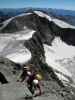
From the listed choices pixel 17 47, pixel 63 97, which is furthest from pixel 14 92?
pixel 17 47

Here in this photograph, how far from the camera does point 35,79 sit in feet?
26.2

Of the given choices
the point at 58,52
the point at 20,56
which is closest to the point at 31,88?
the point at 20,56

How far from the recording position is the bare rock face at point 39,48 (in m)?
10.8

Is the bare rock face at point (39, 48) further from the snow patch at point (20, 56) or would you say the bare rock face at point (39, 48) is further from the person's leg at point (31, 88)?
the person's leg at point (31, 88)

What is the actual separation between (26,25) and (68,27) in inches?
150

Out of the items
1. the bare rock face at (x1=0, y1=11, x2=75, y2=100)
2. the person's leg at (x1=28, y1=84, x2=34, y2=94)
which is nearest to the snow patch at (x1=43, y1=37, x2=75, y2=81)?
the bare rock face at (x1=0, y1=11, x2=75, y2=100)

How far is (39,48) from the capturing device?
15.8m

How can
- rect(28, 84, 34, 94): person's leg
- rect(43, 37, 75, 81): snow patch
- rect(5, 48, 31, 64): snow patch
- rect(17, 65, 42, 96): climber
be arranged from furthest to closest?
rect(43, 37, 75, 81): snow patch, rect(5, 48, 31, 64): snow patch, rect(28, 84, 34, 94): person's leg, rect(17, 65, 42, 96): climber

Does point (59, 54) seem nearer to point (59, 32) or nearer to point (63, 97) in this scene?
point (59, 32)

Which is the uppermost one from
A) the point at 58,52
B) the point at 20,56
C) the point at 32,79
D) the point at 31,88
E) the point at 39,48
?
the point at 32,79

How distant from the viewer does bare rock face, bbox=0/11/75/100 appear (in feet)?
35.3

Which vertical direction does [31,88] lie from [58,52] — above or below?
above

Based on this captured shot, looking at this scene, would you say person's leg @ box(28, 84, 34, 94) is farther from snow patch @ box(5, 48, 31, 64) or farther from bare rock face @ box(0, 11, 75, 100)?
snow patch @ box(5, 48, 31, 64)

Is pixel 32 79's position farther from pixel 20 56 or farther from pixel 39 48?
pixel 39 48
